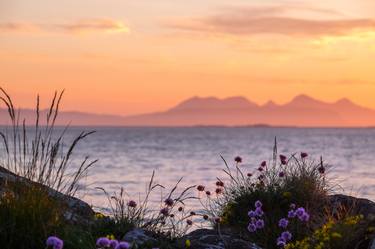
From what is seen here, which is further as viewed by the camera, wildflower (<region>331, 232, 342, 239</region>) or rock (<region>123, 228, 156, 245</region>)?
wildflower (<region>331, 232, 342, 239</region>)

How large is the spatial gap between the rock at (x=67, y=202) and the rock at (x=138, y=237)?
2.38 ft

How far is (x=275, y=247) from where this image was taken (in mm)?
9594

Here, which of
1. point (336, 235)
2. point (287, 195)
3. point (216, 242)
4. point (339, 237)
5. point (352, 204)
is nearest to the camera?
point (216, 242)

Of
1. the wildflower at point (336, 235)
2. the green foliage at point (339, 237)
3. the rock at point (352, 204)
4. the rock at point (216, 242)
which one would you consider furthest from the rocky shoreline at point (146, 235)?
the rock at point (352, 204)

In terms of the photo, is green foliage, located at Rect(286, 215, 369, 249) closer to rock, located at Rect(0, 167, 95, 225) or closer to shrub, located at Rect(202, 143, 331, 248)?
shrub, located at Rect(202, 143, 331, 248)

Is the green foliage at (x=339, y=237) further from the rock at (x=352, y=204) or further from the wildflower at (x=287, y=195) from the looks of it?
the rock at (x=352, y=204)

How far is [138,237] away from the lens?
289 inches

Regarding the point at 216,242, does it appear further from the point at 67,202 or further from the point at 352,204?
the point at 352,204

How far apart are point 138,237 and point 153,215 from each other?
1175mm

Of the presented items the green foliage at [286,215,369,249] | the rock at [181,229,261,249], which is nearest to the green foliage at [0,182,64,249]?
the rock at [181,229,261,249]

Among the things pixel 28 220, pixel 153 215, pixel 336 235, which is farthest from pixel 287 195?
pixel 28 220

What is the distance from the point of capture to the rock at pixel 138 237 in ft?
23.7

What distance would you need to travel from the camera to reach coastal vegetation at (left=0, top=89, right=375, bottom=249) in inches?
272

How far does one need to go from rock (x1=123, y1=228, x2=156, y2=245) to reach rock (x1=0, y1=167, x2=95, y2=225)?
724mm
